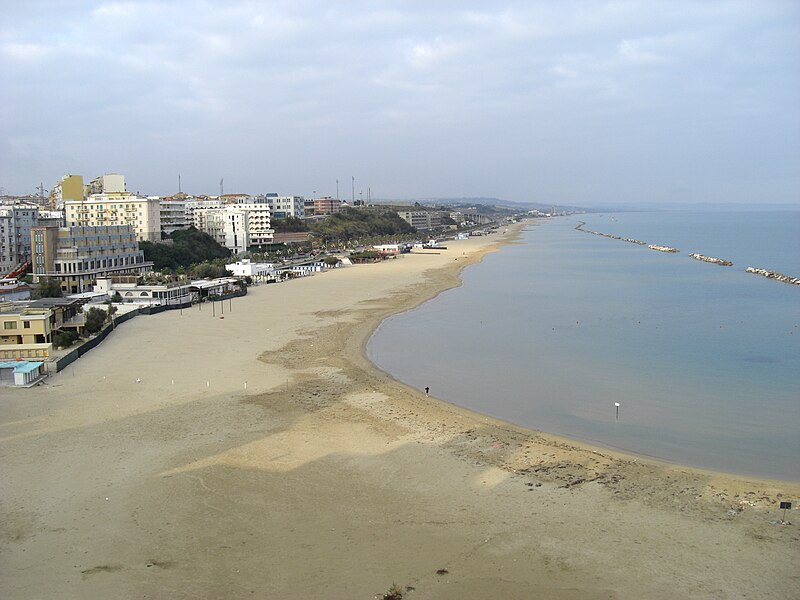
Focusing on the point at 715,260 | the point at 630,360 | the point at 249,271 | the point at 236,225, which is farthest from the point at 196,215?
the point at 630,360

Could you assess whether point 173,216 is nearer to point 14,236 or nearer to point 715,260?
point 14,236

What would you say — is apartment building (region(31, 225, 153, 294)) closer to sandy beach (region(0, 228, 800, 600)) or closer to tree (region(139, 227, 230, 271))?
tree (region(139, 227, 230, 271))

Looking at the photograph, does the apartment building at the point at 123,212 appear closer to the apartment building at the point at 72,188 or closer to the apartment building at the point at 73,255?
the apartment building at the point at 72,188

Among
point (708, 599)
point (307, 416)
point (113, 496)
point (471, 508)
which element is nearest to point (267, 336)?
point (307, 416)

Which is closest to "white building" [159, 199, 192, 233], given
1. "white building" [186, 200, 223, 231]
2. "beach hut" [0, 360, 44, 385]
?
"white building" [186, 200, 223, 231]

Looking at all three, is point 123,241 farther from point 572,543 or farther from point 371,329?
point 572,543

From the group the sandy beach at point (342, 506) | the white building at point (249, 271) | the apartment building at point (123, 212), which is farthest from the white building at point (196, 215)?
the sandy beach at point (342, 506)
